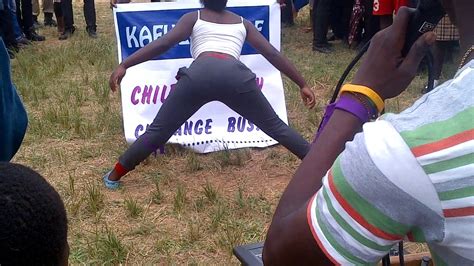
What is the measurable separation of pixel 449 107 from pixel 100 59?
7021 millimetres

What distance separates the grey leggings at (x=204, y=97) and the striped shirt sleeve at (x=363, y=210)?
307cm

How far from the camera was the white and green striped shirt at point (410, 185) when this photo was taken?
862 millimetres

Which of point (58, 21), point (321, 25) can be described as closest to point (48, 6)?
point (58, 21)

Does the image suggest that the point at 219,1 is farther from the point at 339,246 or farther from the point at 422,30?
the point at 339,246

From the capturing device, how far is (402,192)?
2.86 ft

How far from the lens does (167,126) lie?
4.06m

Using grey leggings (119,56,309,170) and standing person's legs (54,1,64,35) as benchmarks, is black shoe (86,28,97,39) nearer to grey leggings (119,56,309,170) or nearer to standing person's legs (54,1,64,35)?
standing person's legs (54,1,64,35)

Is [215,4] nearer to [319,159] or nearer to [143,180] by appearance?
[143,180]

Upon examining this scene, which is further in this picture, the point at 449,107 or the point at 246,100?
the point at 246,100

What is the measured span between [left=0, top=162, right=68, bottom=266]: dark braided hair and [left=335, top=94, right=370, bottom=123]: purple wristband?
585 mm

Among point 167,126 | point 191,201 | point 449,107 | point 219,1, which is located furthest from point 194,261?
point 449,107

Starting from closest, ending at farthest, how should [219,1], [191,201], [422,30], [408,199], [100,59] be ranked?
[408,199], [422,30], [191,201], [219,1], [100,59]

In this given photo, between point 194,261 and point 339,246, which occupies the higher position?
point 339,246

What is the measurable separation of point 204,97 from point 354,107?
2.91 meters
